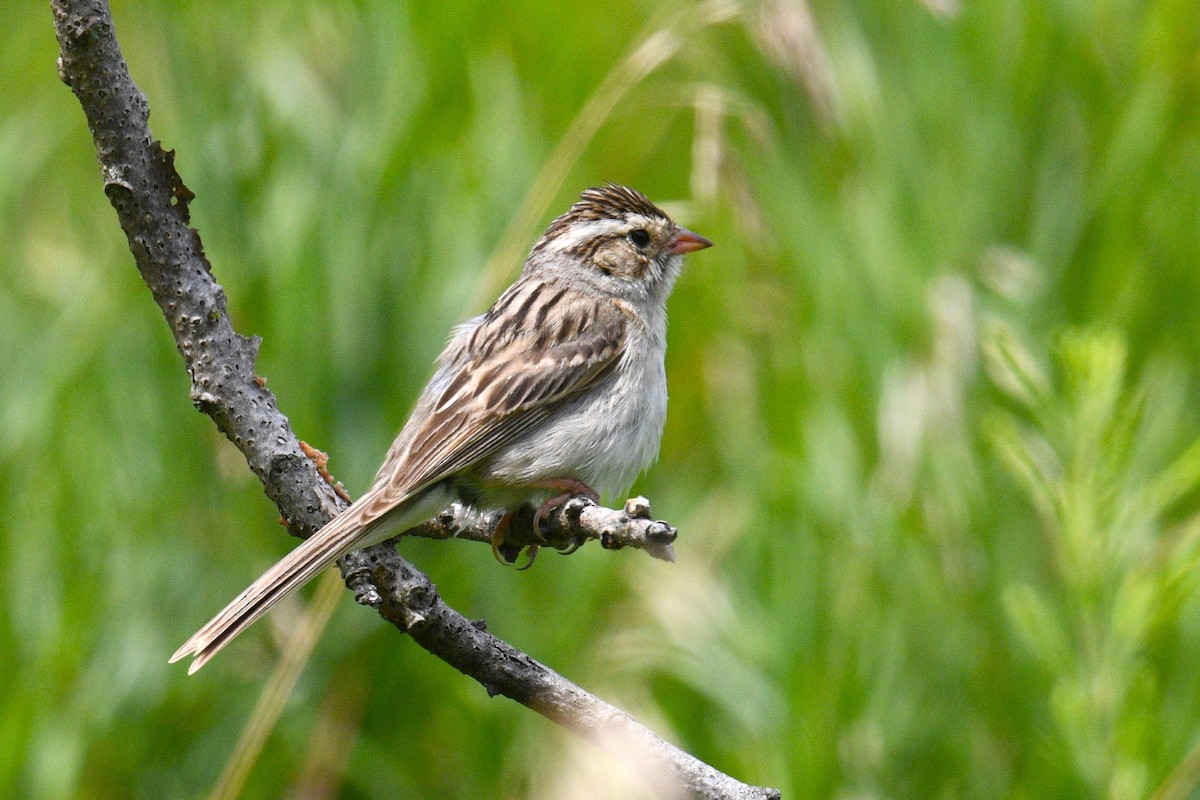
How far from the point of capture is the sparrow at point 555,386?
339 cm

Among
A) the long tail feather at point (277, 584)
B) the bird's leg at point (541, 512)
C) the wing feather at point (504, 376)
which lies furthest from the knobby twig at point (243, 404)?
the wing feather at point (504, 376)

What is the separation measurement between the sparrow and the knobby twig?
2.18 feet

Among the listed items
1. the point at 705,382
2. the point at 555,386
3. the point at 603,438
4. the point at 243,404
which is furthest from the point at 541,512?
the point at 705,382

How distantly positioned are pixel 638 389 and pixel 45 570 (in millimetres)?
2431

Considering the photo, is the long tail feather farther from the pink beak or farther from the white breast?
the pink beak

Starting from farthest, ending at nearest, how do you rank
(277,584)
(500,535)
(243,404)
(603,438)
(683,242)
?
(683,242) → (603,438) → (500,535) → (277,584) → (243,404)

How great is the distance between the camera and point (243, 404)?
2.12 m

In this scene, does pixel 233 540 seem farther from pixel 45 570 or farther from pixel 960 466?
pixel 960 466

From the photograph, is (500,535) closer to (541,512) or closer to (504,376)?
(541,512)

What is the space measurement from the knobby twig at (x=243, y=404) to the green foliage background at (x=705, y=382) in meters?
1.93

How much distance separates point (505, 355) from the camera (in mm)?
3811

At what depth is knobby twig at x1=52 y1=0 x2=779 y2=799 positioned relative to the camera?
1.93 metres

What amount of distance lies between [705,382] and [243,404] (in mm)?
3762

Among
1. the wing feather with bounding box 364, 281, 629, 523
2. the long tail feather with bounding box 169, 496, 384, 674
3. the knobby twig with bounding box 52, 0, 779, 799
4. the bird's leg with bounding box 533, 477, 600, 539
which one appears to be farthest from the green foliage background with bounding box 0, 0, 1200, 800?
the knobby twig with bounding box 52, 0, 779, 799
